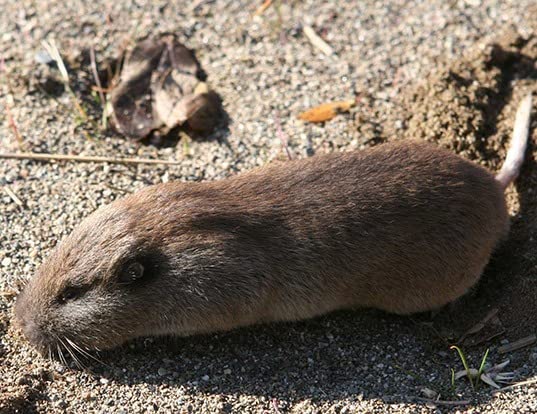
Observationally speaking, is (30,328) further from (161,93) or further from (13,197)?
(161,93)

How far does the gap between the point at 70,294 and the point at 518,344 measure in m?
2.73

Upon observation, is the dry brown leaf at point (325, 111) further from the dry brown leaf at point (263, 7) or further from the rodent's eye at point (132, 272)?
the rodent's eye at point (132, 272)

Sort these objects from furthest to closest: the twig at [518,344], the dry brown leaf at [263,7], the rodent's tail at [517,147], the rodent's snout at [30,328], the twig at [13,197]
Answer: the dry brown leaf at [263,7]
the rodent's tail at [517,147]
the twig at [13,197]
the twig at [518,344]
the rodent's snout at [30,328]

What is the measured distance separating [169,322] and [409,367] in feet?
4.84

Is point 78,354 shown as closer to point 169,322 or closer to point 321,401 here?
point 169,322

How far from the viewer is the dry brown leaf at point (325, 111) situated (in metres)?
6.29

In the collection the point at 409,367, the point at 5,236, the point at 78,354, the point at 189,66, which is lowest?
the point at 409,367

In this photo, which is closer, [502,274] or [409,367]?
[409,367]

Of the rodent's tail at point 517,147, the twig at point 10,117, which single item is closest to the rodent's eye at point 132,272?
the twig at point 10,117

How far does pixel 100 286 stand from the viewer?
15.4 ft

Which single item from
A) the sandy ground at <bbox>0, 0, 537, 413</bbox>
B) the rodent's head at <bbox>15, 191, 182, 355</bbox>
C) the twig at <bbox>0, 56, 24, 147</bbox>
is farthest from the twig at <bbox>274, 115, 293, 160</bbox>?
the twig at <bbox>0, 56, 24, 147</bbox>

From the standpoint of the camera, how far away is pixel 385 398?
4.73 meters

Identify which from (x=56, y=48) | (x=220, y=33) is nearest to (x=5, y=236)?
(x=56, y=48)

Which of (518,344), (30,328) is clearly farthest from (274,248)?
(518,344)
